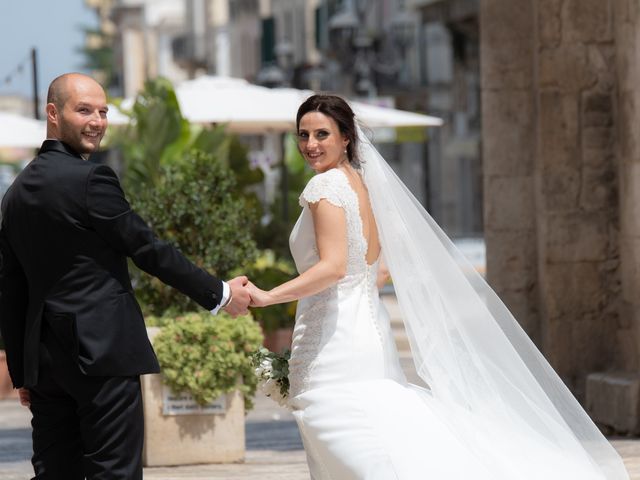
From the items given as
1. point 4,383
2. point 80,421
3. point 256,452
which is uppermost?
point 80,421

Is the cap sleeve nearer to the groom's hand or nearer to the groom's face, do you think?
the groom's hand

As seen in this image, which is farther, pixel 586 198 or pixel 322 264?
pixel 586 198

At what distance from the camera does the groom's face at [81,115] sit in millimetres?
6047

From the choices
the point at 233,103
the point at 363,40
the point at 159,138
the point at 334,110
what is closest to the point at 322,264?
the point at 334,110

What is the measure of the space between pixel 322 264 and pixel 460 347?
0.83m

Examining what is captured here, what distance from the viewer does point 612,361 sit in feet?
36.9

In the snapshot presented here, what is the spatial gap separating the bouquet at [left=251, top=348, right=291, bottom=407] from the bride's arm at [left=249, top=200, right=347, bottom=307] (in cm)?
44

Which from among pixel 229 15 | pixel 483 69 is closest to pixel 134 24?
pixel 229 15

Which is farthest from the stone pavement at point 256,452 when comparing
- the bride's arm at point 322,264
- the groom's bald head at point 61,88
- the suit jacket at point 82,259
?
the groom's bald head at point 61,88

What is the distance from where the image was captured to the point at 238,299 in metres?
6.52

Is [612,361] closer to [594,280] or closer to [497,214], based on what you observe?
[594,280]

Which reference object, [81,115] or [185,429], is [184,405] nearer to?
[185,429]

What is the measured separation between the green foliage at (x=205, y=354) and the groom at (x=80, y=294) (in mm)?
3384

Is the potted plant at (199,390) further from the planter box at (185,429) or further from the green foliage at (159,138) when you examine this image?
the green foliage at (159,138)
